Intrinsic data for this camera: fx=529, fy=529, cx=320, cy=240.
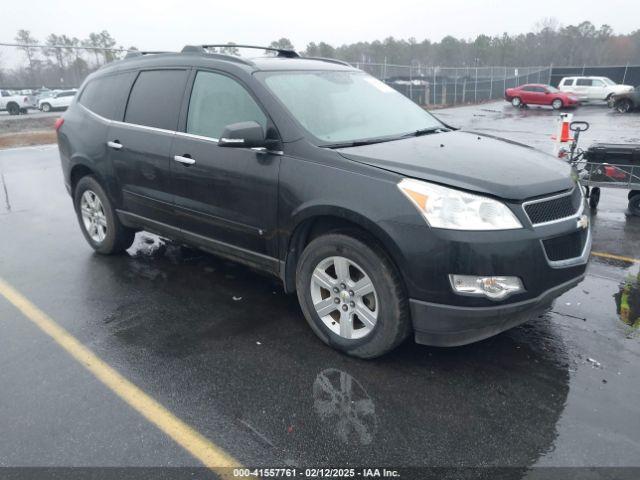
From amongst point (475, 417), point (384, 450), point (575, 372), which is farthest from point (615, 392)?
point (384, 450)

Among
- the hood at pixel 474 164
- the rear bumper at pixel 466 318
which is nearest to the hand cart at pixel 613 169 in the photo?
the hood at pixel 474 164

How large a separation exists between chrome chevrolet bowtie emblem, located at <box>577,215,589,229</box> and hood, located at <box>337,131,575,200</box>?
0.22 meters

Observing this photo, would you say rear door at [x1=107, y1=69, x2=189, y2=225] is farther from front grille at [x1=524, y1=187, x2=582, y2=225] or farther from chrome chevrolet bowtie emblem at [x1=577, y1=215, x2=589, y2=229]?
chrome chevrolet bowtie emblem at [x1=577, y1=215, x2=589, y2=229]

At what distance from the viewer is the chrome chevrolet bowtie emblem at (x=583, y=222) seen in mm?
3300

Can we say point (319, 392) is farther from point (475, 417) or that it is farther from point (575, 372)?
point (575, 372)

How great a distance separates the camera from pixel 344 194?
129 inches

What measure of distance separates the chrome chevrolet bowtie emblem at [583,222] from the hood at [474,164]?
Result: 22 centimetres

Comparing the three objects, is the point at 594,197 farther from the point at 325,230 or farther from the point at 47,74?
the point at 47,74

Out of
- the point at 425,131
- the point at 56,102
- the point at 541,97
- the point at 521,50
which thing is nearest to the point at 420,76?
the point at 541,97

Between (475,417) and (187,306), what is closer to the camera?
(475,417)

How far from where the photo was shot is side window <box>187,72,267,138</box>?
3946 mm

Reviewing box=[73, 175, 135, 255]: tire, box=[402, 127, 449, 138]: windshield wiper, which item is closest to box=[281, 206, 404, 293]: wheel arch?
box=[402, 127, 449, 138]: windshield wiper

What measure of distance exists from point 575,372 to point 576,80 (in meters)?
34.2

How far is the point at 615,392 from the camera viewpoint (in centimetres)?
308
